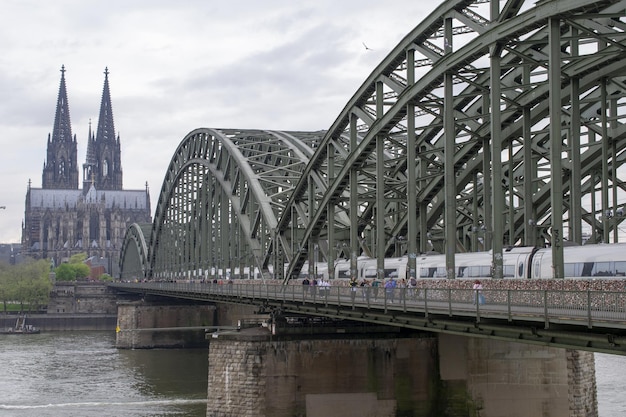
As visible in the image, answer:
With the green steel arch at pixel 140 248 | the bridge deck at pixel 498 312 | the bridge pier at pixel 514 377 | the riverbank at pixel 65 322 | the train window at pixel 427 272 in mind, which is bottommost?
the bridge pier at pixel 514 377

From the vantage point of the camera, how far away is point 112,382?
70.6 m

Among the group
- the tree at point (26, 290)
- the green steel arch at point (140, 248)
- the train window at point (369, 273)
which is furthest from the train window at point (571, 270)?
the tree at point (26, 290)

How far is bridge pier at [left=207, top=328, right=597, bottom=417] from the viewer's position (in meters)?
41.8

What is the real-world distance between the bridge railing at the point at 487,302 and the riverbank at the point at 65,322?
328 feet

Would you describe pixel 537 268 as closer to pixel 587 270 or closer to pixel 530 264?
pixel 530 264

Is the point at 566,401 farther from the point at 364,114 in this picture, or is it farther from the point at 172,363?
the point at 172,363

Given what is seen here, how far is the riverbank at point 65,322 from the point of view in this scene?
140 m

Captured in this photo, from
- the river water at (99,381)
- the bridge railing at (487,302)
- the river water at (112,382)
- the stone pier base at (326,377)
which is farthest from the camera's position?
the river water at (99,381)

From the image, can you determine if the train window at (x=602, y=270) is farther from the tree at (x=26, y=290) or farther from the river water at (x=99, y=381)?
the tree at (x=26, y=290)

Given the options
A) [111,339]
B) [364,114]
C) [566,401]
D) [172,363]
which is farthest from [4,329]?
[566,401]

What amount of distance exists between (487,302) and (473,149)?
19.7 metres

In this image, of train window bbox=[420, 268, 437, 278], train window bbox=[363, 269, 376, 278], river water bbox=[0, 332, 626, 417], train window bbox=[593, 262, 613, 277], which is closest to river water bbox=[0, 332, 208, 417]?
river water bbox=[0, 332, 626, 417]

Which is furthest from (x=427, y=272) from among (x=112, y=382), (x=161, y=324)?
(x=161, y=324)

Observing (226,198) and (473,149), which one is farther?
(226,198)
